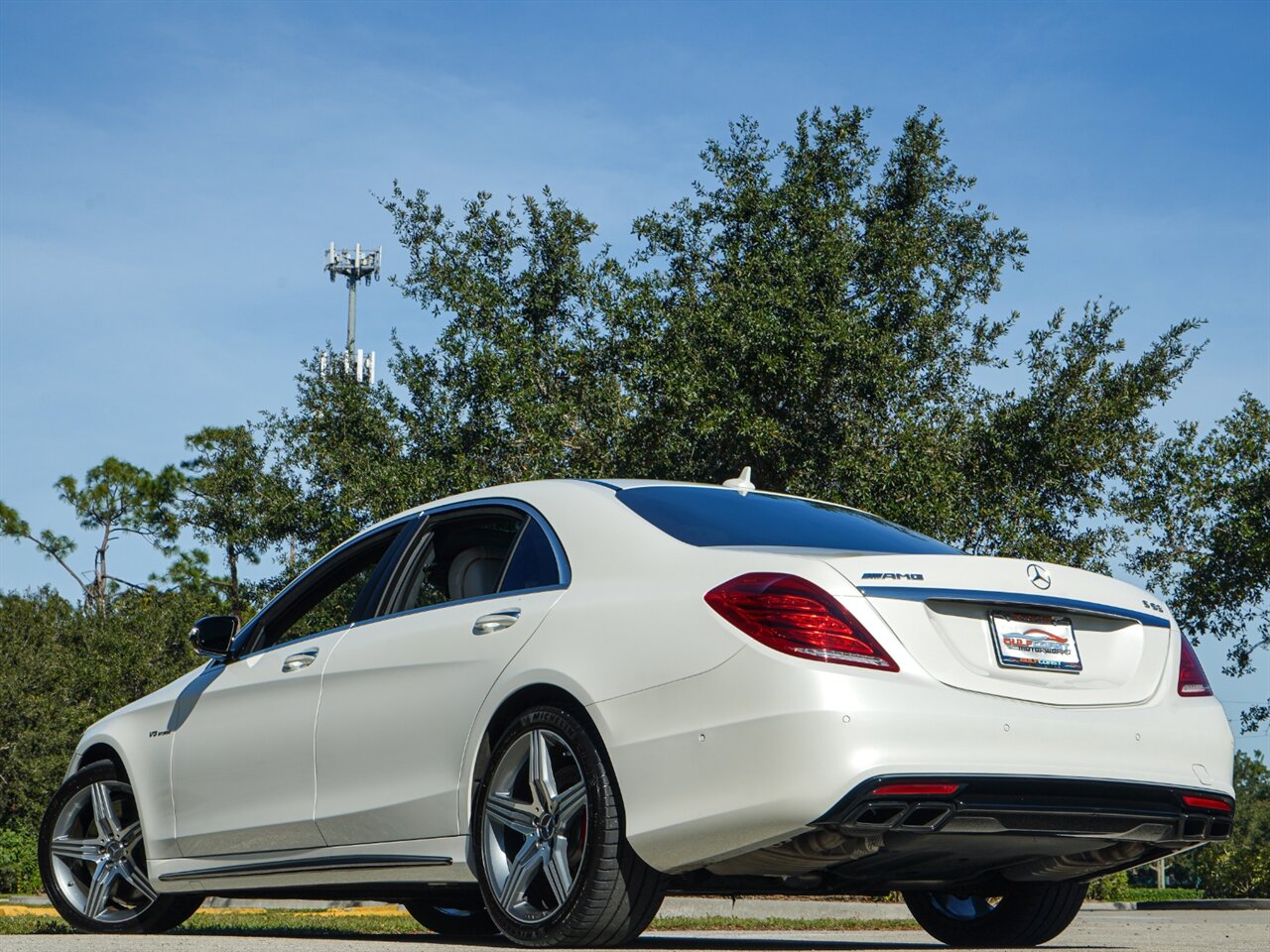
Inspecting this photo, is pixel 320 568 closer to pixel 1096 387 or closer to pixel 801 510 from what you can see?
pixel 801 510

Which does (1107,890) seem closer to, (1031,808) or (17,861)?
(1031,808)

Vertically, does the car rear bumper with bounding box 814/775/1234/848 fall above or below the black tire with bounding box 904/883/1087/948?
above

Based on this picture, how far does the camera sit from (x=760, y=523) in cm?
565

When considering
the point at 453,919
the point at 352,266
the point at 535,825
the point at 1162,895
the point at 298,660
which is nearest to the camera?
the point at 535,825

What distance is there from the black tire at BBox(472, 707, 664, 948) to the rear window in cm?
80

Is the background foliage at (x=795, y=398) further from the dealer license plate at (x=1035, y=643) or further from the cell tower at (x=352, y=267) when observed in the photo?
the cell tower at (x=352, y=267)

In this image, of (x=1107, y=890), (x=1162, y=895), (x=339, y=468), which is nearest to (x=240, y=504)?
(x=339, y=468)

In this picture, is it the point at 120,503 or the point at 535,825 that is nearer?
the point at 535,825

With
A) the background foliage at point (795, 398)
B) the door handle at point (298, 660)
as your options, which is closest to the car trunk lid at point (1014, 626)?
the door handle at point (298, 660)

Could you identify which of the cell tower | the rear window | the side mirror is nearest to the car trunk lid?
the rear window

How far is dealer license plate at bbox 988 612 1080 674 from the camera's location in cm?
484

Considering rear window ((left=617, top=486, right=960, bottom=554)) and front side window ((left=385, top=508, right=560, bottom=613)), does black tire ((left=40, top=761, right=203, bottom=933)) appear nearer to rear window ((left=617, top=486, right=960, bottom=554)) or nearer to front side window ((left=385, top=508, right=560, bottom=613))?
front side window ((left=385, top=508, right=560, bottom=613))

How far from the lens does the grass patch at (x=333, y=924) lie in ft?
25.2

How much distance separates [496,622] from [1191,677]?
2.35 metres
